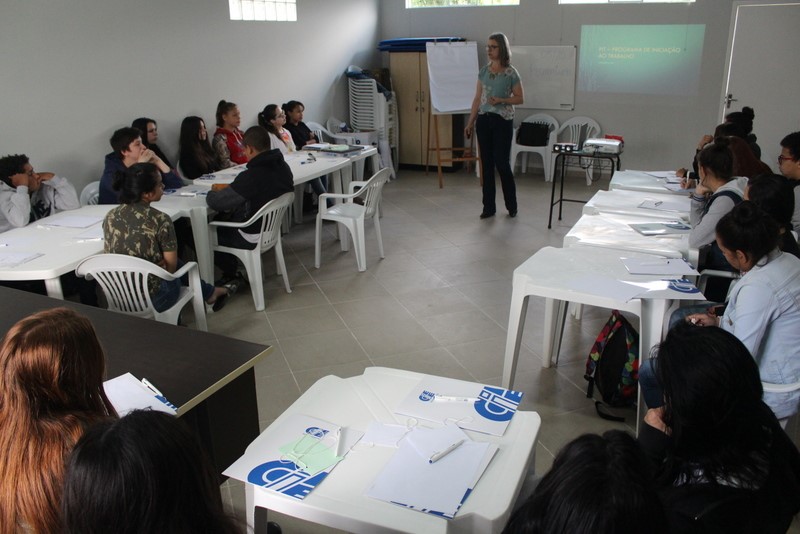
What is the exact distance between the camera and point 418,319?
4.07m

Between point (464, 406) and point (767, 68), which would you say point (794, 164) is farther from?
point (767, 68)

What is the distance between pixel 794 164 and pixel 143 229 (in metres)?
3.58

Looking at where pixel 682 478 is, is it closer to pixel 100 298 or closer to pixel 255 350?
pixel 255 350

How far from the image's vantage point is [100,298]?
414 cm

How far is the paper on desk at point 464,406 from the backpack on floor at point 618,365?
129 centimetres

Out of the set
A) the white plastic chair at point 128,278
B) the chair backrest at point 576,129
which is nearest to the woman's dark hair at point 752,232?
the white plastic chair at point 128,278

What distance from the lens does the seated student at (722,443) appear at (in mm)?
1318

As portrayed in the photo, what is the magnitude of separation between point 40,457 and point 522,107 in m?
7.67

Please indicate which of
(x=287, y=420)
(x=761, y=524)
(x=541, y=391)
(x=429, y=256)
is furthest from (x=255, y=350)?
(x=429, y=256)

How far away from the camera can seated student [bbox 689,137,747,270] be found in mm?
3076

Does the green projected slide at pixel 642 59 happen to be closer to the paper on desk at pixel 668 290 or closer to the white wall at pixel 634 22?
the white wall at pixel 634 22

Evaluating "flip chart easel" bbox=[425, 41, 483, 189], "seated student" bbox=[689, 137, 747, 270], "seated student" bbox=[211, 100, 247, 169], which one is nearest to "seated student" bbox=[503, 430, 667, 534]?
"seated student" bbox=[689, 137, 747, 270]

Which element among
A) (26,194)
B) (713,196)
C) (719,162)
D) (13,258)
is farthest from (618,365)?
(26,194)

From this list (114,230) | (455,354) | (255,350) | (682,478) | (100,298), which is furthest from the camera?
(100,298)
